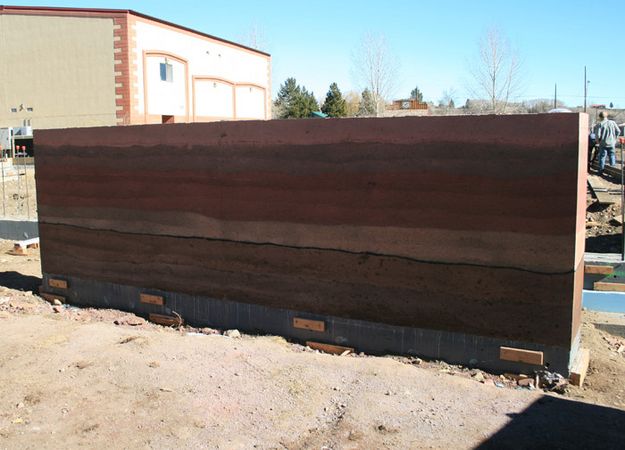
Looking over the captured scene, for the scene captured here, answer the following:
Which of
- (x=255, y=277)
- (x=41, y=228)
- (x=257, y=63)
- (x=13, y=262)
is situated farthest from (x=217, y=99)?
(x=255, y=277)

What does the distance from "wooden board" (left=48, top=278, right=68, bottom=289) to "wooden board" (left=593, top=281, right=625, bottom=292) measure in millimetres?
7158

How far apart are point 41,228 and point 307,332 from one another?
459cm

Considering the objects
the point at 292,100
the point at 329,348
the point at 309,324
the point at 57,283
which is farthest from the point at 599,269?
the point at 292,100

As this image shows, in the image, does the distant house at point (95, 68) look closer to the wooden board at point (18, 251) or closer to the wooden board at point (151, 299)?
the wooden board at point (18, 251)

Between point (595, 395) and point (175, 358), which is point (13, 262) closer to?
point (175, 358)

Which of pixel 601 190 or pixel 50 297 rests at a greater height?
pixel 601 190

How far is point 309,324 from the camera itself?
19.9 feet

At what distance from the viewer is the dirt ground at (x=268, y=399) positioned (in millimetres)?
4117

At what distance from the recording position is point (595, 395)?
480 cm

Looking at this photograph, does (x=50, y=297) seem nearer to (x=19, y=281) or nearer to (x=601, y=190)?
(x=19, y=281)

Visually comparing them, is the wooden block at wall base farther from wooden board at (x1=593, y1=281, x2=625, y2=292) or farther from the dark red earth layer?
wooden board at (x1=593, y1=281, x2=625, y2=292)

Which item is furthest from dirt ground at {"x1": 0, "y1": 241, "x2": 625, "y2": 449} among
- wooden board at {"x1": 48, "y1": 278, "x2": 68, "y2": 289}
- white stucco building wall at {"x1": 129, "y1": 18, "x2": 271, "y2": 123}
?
white stucco building wall at {"x1": 129, "y1": 18, "x2": 271, "y2": 123}

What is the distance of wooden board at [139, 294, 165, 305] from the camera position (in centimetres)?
716

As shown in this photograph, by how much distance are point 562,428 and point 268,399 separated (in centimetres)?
220
